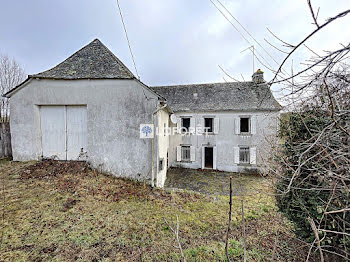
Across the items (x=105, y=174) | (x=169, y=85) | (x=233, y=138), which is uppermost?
(x=169, y=85)

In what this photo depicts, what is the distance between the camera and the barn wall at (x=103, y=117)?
599 cm

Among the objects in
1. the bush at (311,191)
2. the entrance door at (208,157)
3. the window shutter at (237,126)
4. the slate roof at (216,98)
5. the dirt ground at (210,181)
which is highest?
the slate roof at (216,98)

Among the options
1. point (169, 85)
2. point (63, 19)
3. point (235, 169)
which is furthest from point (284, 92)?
point (169, 85)

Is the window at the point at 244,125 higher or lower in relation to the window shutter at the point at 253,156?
→ higher

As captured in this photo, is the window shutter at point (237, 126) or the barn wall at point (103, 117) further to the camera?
the window shutter at point (237, 126)

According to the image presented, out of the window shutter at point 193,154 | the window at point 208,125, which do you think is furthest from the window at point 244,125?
the window shutter at point 193,154

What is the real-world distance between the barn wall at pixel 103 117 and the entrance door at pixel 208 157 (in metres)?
7.74

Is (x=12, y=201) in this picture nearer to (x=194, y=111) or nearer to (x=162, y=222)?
(x=162, y=222)

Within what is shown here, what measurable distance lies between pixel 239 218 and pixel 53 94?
872 centimetres

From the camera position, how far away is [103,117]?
20.2 feet

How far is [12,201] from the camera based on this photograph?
4102mm

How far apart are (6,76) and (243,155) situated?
22066mm

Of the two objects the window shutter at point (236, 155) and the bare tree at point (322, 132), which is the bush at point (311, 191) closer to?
the bare tree at point (322, 132)

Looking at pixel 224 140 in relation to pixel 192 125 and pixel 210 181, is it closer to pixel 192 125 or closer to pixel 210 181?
pixel 192 125
